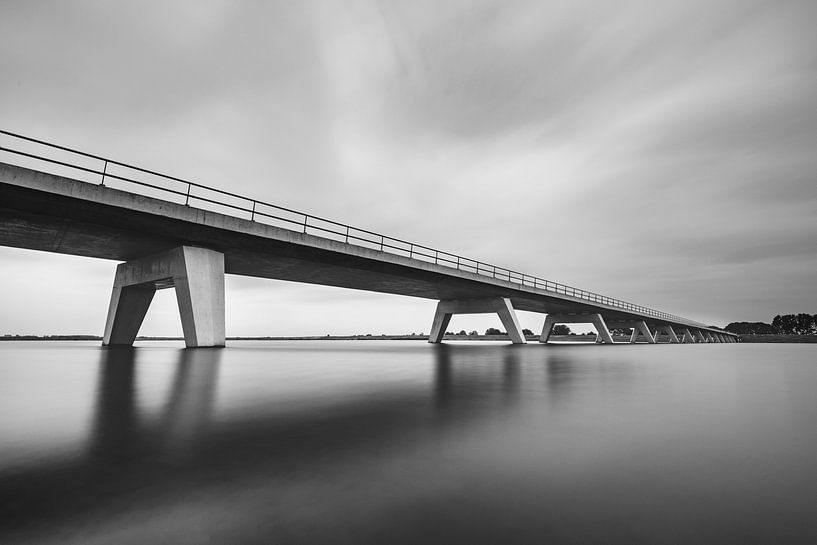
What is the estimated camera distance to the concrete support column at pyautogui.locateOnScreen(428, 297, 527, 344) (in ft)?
128

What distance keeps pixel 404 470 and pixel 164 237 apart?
71.3ft

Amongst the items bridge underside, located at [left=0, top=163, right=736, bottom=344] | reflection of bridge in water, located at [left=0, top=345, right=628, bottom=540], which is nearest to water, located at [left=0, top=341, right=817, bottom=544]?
reflection of bridge in water, located at [left=0, top=345, right=628, bottom=540]

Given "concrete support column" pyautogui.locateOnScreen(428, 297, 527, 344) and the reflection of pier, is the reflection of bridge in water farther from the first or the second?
"concrete support column" pyautogui.locateOnScreen(428, 297, 527, 344)

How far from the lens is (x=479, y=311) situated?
40.2m

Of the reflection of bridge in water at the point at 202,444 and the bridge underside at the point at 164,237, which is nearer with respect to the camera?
the reflection of bridge in water at the point at 202,444

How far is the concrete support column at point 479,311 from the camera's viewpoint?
3888 cm

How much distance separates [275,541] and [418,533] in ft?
2.29

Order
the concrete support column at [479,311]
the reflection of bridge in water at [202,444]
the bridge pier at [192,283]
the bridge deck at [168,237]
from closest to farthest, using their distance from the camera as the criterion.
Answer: the reflection of bridge in water at [202,444], the bridge deck at [168,237], the bridge pier at [192,283], the concrete support column at [479,311]

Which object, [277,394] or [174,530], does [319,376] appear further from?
[174,530]

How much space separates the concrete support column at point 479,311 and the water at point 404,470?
33.1 meters

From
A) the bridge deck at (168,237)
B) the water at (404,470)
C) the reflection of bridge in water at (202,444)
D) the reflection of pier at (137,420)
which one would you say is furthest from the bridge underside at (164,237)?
the reflection of bridge in water at (202,444)

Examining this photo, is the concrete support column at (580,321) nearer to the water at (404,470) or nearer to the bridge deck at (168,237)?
the bridge deck at (168,237)

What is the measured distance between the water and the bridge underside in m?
13.2

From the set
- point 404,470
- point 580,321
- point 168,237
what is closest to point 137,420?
point 404,470
